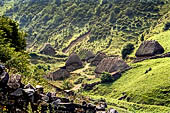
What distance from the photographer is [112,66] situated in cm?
5356

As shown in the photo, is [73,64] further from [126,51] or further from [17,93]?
[17,93]

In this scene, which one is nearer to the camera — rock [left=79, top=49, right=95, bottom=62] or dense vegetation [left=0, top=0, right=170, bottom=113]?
dense vegetation [left=0, top=0, right=170, bottom=113]

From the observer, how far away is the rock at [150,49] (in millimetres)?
54084

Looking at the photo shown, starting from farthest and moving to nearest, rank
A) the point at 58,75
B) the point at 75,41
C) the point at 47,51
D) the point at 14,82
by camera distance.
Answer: the point at 75,41, the point at 47,51, the point at 58,75, the point at 14,82

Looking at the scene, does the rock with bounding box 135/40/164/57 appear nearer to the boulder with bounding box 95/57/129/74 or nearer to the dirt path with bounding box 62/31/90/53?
the boulder with bounding box 95/57/129/74

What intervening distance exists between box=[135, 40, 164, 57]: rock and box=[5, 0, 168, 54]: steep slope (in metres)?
16.5

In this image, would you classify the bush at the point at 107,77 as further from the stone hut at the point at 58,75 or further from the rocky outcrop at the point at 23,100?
the rocky outcrop at the point at 23,100

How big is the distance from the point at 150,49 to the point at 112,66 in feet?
29.2

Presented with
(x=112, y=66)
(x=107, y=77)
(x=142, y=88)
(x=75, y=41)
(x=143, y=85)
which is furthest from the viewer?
(x=75, y=41)

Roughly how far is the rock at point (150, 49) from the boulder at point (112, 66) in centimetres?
563

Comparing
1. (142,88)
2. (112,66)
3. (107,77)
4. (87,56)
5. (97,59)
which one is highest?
(87,56)

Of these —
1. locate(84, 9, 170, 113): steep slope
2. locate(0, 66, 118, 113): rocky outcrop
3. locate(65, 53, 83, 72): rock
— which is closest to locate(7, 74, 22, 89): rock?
locate(0, 66, 118, 113): rocky outcrop

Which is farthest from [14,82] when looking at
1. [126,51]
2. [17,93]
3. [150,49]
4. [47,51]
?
[47,51]

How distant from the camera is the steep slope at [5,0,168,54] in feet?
290
